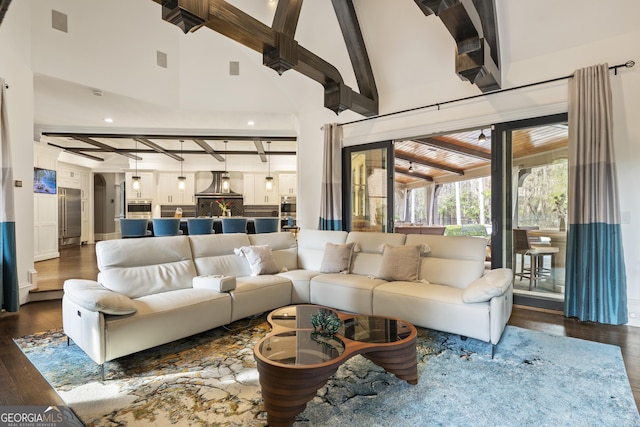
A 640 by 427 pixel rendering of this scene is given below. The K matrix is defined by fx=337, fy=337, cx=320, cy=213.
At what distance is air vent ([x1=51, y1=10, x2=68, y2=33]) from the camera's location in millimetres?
4429

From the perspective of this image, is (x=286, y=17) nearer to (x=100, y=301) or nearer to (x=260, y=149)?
(x=100, y=301)

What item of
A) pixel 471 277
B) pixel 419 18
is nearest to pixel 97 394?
pixel 471 277

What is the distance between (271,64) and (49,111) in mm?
4583

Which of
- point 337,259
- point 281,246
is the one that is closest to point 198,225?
point 281,246

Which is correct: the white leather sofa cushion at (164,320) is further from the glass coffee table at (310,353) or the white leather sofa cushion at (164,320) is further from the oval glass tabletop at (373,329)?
the oval glass tabletop at (373,329)

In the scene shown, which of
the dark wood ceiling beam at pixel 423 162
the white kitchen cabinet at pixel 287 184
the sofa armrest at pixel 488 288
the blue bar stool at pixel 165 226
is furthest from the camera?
the white kitchen cabinet at pixel 287 184

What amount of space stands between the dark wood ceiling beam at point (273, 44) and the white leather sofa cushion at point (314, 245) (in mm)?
1706

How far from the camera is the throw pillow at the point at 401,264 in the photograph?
362cm

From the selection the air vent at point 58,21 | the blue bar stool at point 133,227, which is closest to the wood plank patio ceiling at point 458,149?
the blue bar stool at point 133,227

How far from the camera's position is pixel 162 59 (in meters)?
5.46

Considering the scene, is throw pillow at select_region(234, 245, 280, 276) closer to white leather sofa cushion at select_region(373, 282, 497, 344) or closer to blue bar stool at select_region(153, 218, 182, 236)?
white leather sofa cushion at select_region(373, 282, 497, 344)

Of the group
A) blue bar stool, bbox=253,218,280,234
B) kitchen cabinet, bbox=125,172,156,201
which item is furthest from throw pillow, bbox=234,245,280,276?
kitchen cabinet, bbox=125,172,156,201

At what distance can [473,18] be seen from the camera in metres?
3.03

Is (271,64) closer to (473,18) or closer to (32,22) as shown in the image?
(473,18)
